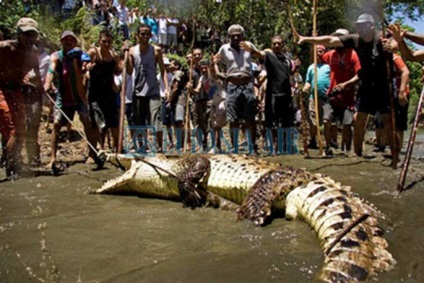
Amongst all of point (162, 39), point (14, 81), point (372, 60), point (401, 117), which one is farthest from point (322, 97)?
point (162, 39)

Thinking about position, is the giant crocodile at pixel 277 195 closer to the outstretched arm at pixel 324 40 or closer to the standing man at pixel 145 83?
the standing man at pixel 145 83

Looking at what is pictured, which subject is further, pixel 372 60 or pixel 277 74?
pixel 277 74

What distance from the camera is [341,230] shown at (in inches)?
104

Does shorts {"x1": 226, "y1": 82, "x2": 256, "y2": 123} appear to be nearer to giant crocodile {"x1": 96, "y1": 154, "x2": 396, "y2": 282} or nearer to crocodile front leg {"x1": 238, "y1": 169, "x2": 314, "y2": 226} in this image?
giant crocodile {"x1": 96, "y1": 154, "x2": 396, "y2": 282}

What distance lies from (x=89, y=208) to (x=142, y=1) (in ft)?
38.0

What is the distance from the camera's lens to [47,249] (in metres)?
2.79

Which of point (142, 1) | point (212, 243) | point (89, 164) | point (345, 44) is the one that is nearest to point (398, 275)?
point (212, 243)

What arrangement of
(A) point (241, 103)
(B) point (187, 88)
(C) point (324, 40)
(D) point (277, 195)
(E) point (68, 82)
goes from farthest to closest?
1. (B) point (187, 88)
2. (A) point (241, 103)
3. (E) point (68, 82)
4. (C) point (324, 40)
5. (D) point (277, 195)

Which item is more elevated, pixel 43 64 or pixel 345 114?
pixel 43 64

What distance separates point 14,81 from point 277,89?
410 centimetres

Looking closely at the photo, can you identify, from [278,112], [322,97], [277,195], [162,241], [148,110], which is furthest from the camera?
[322,97]

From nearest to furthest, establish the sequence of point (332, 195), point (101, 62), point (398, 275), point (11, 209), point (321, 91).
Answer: point (398, 275)
point (332, 195)
point (11, 209)
point (101, 62)
point (321, 91)

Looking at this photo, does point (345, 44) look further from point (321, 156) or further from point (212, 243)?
point (212, 243)

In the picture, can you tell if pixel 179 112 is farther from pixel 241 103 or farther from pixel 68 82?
pixel 68 82
